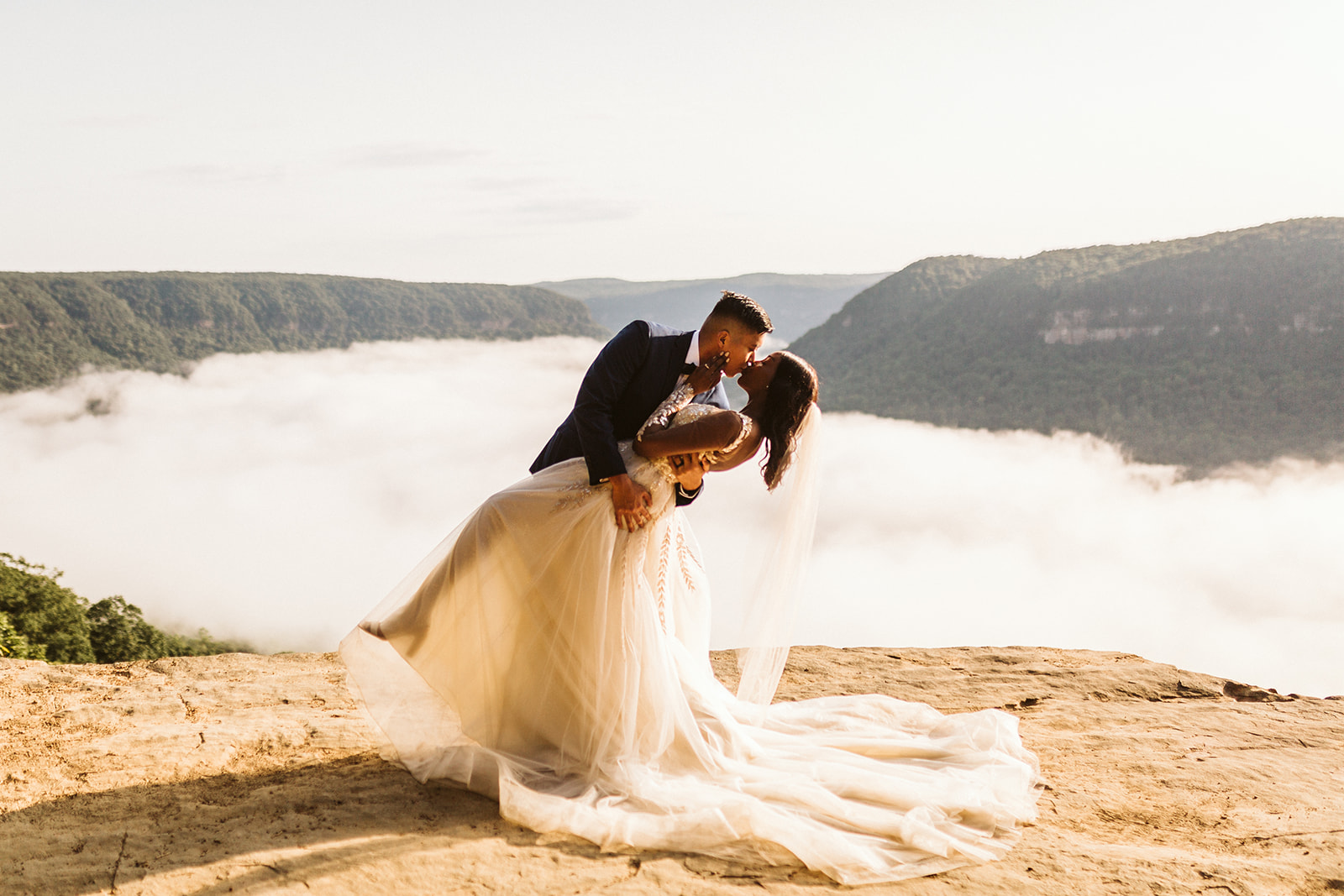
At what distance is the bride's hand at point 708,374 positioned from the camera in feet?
11.2

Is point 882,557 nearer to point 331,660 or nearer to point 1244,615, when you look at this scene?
point 1244,615

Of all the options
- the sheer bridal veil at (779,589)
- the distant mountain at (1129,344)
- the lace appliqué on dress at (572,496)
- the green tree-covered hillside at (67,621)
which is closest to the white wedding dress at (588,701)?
the lace appliqué on dress at (572,496)

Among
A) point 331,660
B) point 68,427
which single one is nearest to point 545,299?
point 68,427

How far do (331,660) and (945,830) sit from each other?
156 inches

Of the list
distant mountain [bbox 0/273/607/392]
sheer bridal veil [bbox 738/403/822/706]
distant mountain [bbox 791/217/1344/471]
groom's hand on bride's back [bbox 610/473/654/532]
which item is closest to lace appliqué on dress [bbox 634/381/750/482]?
groom's hand on bride's back [bbox 610/473/654/532]

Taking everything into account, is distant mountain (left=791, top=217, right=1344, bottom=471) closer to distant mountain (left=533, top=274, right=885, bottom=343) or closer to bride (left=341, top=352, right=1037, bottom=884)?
distant mountain (left=533, top=274, right=885, bottom=343)

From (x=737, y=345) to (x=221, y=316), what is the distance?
401 feet

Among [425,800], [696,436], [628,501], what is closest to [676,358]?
[696,436]

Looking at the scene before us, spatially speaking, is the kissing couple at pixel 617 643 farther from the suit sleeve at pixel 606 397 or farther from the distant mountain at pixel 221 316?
the distant mountain at pixel 221 316

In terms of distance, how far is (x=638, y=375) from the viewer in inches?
138

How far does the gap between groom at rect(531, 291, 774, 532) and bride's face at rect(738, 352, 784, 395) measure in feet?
0.11

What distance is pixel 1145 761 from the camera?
13.4 feet

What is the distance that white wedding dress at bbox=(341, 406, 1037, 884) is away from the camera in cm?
324

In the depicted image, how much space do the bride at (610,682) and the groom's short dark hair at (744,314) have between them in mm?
135
